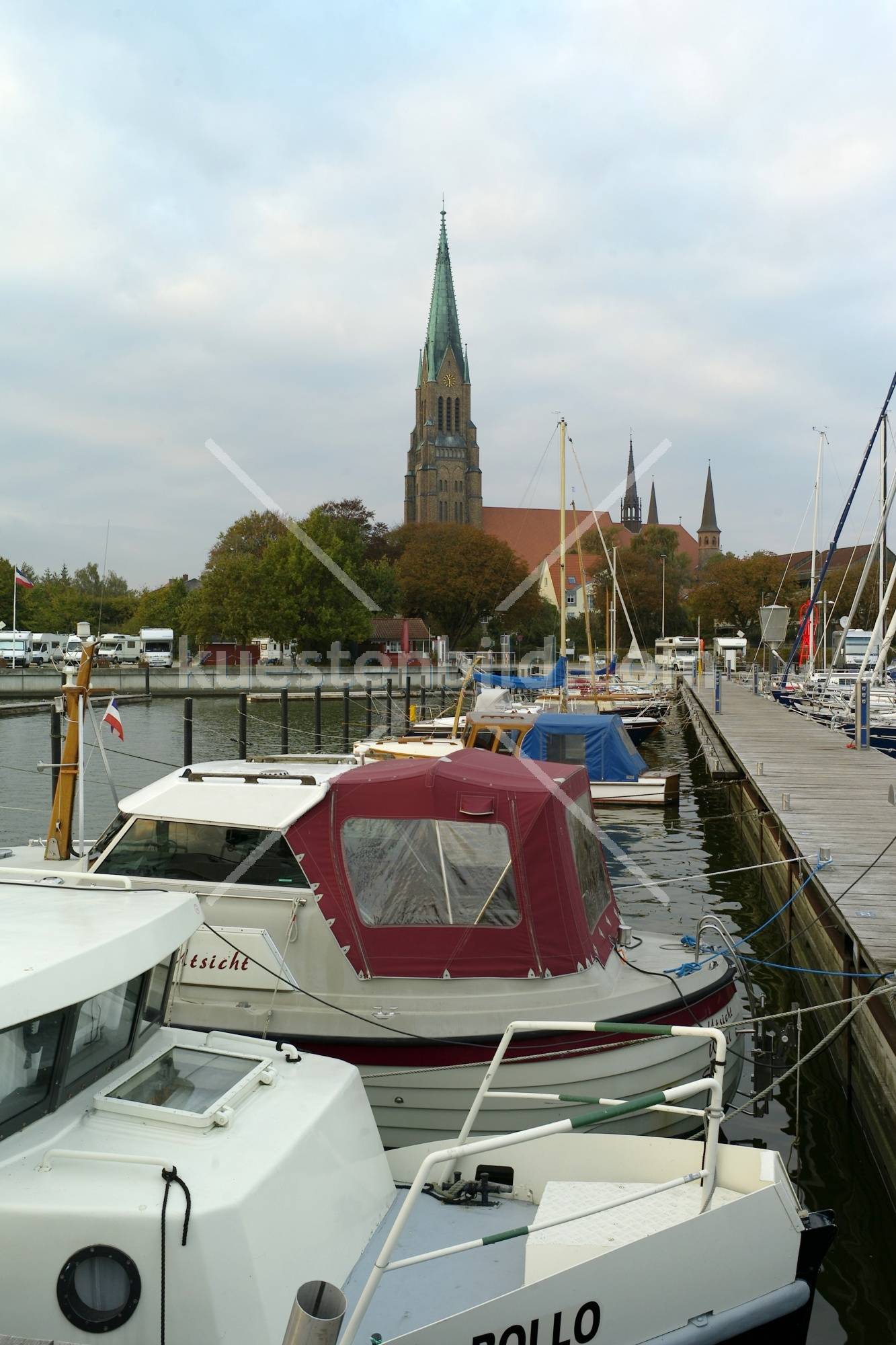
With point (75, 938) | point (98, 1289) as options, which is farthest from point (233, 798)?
point (98, 1289)

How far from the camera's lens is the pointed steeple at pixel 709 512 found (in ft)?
557

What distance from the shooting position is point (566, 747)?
22.5 metres

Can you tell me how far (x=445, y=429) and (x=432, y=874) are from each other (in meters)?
134

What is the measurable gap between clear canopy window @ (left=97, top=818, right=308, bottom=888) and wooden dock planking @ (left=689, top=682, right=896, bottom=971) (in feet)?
15.8

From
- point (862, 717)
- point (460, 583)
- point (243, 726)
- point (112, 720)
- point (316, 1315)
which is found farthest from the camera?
point (460, 583)

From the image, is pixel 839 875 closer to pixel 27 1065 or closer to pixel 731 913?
pixel 731 913

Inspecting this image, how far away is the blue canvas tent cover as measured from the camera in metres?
22.1

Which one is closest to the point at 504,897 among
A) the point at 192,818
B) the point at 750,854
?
the point at 192,818

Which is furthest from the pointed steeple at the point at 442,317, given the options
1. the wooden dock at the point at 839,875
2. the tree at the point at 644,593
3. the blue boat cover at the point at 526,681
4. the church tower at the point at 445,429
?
the wooden dock at the point at 839,875

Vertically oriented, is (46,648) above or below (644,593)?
below

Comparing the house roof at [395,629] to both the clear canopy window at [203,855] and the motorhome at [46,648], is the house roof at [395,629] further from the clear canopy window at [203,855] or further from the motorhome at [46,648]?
A: the clear canopy window at [203,855]

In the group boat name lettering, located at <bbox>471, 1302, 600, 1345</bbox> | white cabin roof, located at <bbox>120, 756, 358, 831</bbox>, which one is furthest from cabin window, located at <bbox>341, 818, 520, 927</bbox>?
boat name lettering, located at <bbox>471, 1302, 600, 1345</bbox>

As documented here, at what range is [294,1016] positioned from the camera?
7.30 meters

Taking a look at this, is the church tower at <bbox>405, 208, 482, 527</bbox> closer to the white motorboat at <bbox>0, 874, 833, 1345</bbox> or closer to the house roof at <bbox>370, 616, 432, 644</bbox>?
the house roof at <bbox>370, 616, 432, 644</bbox>
